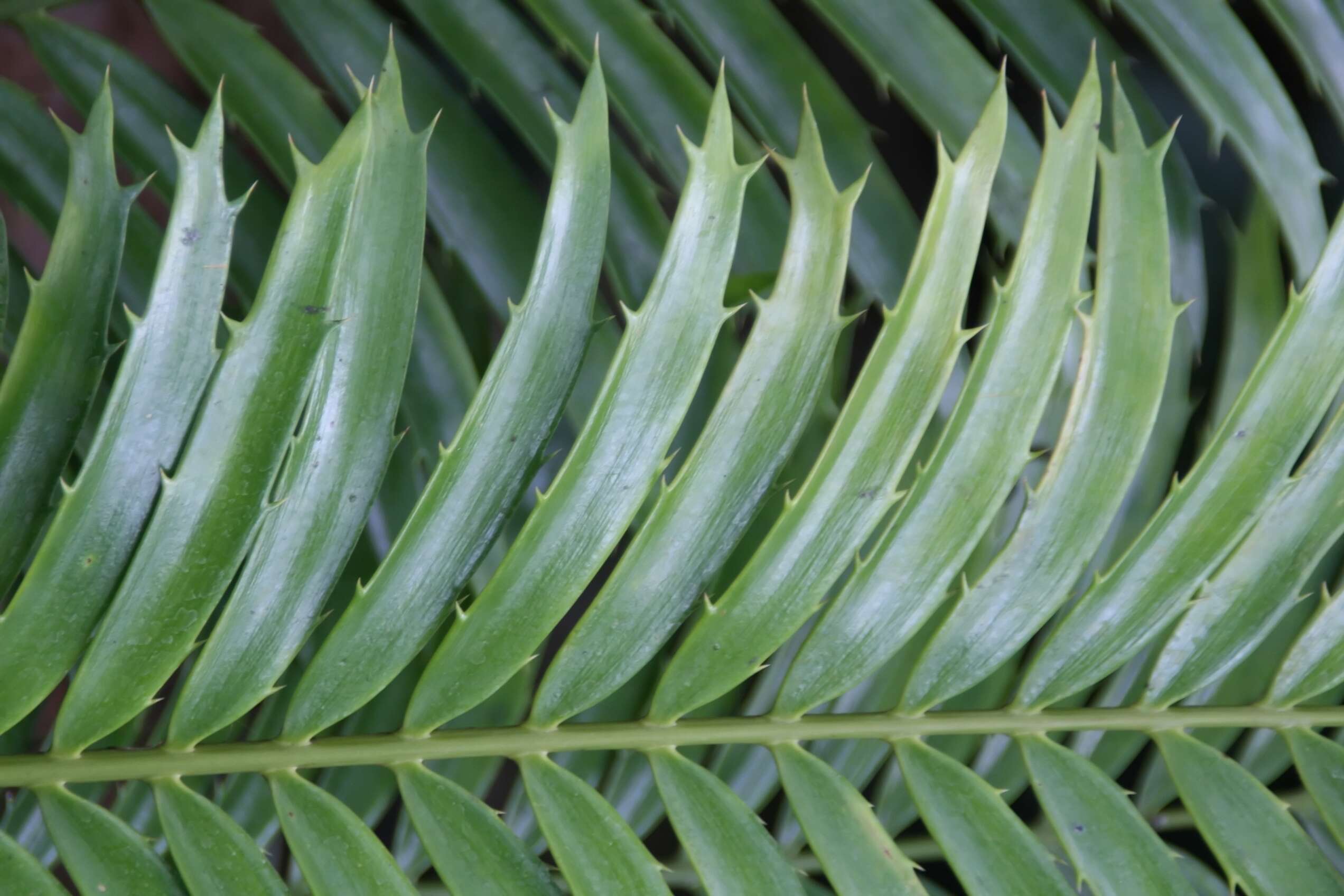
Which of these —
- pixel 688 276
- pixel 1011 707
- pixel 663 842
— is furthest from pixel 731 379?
pixel 663 842

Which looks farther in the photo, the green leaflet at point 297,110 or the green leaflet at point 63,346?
the green leaflet at point 297,110

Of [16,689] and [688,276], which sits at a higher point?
[688,276]

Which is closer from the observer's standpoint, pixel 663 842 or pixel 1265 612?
pixel 1265 612

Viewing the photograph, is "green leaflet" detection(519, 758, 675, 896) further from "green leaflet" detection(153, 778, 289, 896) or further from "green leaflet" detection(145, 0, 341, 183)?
"green leaflet" detection(145, 0, 341, 183)

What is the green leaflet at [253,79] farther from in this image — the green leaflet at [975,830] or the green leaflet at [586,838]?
the green leaflet at [975,830]

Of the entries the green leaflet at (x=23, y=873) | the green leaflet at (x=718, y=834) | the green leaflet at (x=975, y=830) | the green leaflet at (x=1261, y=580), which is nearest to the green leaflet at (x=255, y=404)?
the green leaflet at (x=23, y=873)

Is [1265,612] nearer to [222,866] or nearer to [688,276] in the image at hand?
[688,276]

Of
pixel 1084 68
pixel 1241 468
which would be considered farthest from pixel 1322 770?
pixel 1084 68
